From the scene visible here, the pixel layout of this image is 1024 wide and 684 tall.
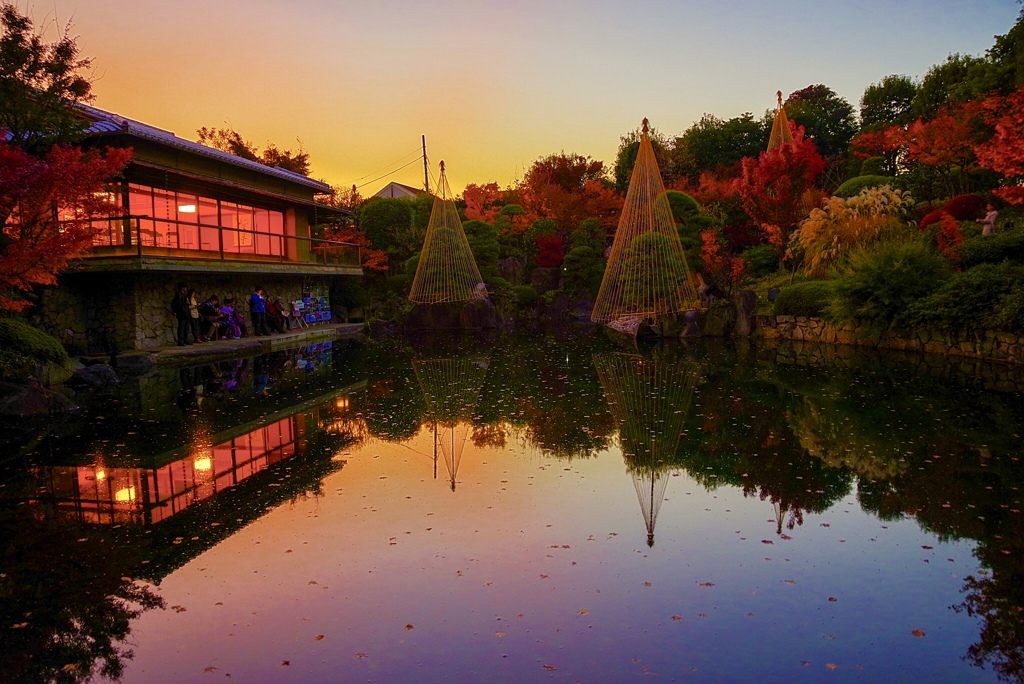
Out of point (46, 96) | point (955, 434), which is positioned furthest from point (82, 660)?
point (46, 96)

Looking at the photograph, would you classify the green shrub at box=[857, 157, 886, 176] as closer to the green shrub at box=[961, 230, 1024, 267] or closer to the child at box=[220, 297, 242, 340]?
the green shrub at box=[961, 230, 1024, 267]

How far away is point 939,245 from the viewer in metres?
15.0

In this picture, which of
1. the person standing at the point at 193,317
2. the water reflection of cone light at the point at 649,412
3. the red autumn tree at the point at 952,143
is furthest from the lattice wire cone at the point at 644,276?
the person standing at the point at 193,317

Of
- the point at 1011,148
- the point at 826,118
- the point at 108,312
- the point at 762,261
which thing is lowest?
the point at 108,312

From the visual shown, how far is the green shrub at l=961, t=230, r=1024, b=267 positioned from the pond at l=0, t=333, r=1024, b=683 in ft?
18.2

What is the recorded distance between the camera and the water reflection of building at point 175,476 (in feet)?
17.4

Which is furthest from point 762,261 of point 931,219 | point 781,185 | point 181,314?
point 181,314

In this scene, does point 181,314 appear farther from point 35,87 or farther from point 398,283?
point 398,283

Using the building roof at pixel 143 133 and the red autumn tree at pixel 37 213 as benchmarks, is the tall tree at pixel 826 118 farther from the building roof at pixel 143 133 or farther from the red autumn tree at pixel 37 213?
the red autumn tree at pixel 37 213

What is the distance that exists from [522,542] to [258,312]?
14975 mm

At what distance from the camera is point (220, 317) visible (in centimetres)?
1620

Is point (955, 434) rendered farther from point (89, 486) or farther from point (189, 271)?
point (189, 271)

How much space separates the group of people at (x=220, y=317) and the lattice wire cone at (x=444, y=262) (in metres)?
4.30

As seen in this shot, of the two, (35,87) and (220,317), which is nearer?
(35,87)
